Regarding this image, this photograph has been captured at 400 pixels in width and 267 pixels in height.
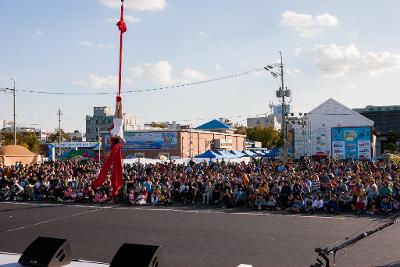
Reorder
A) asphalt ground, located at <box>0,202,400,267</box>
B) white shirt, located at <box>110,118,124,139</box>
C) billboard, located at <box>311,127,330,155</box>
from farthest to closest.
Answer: billboard, located at <box>311,127,330,155</box> → asphalt ground, located at <box>0,202,400,267</box> → white shirt, located at <box>110,118,124,139</box>

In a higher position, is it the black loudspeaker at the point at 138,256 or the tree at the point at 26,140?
the tree at the point at 26,140

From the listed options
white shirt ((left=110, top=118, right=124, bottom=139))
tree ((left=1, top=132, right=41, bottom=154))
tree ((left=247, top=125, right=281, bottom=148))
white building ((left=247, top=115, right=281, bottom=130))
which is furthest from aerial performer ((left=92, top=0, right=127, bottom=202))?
white building ((left=247, top=115, right=281, bottom=130))

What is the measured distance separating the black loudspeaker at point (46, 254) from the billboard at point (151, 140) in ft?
143

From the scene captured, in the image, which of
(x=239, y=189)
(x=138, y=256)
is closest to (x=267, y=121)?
(x=239, y=189)

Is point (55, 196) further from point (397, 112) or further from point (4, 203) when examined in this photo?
point (397, 112)

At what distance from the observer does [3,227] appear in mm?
14219

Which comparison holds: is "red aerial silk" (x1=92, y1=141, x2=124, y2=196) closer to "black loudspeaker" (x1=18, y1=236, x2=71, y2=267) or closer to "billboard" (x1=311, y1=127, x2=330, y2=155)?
"black loudspeaker" (x1=18, y1=236, x2=71, y2=267)

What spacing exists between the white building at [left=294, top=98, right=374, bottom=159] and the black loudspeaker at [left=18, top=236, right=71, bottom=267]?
36.1 metres

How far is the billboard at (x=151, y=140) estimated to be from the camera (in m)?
51.0

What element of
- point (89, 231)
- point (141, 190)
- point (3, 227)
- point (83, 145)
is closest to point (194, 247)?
point (89, 231)

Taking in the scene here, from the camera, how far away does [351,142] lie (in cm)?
4088

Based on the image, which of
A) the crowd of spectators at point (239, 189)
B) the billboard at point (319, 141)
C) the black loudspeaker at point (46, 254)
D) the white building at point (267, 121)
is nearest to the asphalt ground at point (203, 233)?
the crowd of spectators at point (239, 189)

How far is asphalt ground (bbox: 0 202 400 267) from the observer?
9953 millimetres

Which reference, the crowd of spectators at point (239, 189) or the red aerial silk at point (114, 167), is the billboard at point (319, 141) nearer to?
the crowd of spectators at point (239, 189)
